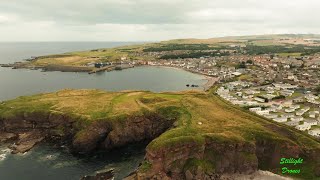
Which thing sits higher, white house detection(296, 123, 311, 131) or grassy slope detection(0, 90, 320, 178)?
Result: grassy slope detection(0, 90, 320, 178)

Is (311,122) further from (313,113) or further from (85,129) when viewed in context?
(85,129)

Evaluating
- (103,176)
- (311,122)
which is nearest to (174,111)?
(103,176)

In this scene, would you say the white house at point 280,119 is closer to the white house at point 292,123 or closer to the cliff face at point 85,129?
the white house at point 292,123

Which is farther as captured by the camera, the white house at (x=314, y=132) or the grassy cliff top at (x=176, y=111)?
the white house at (x=314, y=132)

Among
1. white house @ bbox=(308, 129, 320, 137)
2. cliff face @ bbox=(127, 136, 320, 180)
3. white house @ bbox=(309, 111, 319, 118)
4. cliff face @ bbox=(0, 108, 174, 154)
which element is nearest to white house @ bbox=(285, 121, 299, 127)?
white house @ bbox=(308, 129, 320, 137)

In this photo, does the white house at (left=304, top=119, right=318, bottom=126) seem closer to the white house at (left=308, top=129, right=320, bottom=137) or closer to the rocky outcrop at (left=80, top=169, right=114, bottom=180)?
the white house at (left=308, top=129, right=320, bottom=137)

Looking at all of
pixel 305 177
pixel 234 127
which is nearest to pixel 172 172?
pixel 234 127

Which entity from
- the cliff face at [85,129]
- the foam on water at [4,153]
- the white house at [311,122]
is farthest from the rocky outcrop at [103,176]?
the white house at [311,122]

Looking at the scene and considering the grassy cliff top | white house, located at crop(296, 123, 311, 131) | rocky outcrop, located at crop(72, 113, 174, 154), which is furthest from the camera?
→ white house, located at crop(296, 123, 311, 131)
